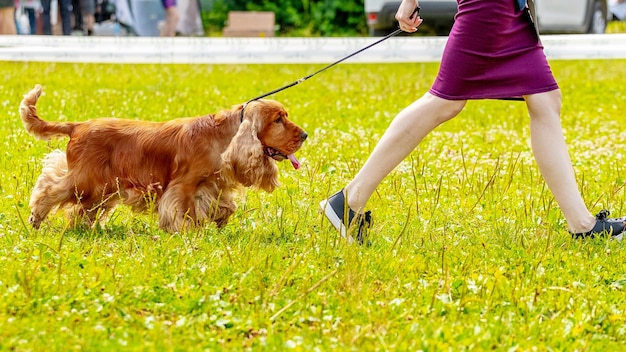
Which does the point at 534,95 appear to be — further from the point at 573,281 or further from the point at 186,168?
the point at 186,168

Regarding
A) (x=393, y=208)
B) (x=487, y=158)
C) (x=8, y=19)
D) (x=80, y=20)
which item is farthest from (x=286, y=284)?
(x=80, y=20)

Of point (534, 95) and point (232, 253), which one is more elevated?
point (534, 95)

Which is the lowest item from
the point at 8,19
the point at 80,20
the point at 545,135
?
the point at 80,20

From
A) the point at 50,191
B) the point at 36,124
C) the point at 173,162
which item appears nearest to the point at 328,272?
the point at 173,162

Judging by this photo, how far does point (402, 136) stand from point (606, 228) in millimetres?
1184

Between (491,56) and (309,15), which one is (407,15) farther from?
(309,15)

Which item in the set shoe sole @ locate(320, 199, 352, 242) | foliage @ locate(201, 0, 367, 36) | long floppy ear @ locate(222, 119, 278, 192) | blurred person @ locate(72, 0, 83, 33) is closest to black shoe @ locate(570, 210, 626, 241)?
shoe sole @ locate(320, 199, 352, 242)

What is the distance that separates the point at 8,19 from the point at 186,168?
9037 mm

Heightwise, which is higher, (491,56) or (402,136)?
(491,56)

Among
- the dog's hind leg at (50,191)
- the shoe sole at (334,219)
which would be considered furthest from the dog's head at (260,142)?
the dog's hind leg at (50,191)

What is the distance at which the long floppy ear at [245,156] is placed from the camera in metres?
5.73

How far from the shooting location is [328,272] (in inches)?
195

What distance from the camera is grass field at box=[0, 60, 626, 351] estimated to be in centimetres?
421

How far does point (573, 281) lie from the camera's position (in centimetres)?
502
